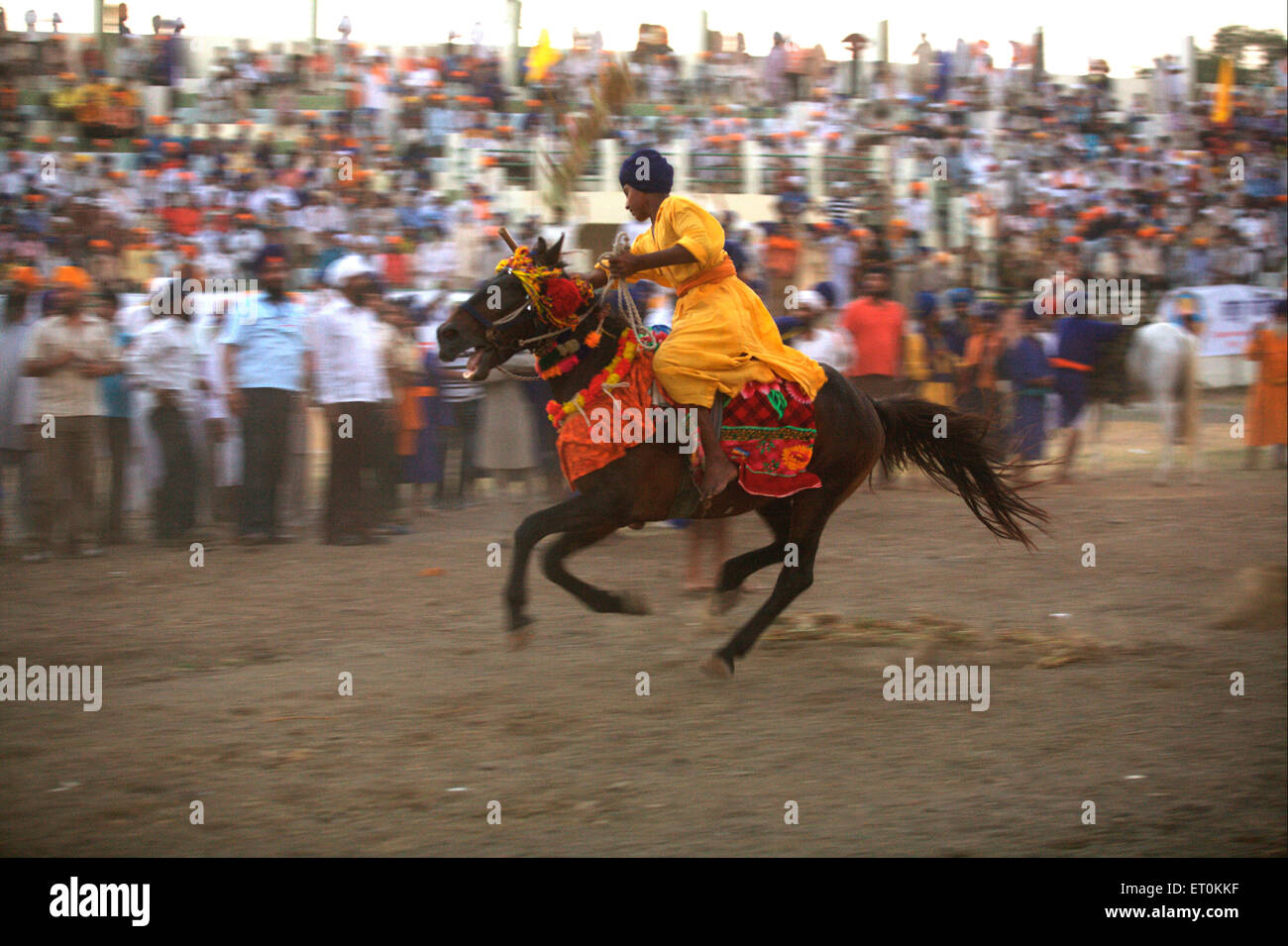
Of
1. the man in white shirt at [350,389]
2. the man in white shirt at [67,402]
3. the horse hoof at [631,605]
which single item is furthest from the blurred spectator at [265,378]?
the horse hoof at [631,605]

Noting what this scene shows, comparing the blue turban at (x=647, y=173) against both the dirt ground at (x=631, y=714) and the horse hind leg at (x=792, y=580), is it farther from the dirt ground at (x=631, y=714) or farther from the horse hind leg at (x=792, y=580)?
the dirt ground at (x=631, y=714)

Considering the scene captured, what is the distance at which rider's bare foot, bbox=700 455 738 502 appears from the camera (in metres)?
6.32

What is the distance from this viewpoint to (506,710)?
607 cm

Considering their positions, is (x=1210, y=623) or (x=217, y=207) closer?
(x=1210, y=623)

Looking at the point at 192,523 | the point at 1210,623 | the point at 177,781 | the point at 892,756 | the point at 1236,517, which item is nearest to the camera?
the point at 177,781

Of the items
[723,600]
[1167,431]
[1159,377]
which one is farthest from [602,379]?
[1167,431]

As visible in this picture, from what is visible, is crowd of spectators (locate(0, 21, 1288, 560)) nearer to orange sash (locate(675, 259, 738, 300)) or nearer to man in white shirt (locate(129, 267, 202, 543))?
man in white shirt (locate(129, 267, 202, 543))

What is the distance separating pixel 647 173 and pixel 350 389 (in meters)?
4.12

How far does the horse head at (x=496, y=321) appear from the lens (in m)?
6.02

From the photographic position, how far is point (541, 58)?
57.4 feet
